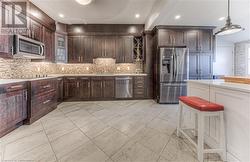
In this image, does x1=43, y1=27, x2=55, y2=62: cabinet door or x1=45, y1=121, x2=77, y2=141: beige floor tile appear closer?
x1=45, y1=121, x2=77, y2=141: beige floor tile

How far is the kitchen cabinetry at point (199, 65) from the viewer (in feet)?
16.9

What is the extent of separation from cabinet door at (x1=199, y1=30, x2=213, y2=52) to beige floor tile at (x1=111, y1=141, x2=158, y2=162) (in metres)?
4.36

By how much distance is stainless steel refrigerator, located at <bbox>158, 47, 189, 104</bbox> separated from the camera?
490cm

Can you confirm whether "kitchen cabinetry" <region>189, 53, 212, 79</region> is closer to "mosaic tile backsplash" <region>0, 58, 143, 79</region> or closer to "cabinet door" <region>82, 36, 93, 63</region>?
"mosaic tile backsplash" <region>0, 58, 143, 79</region>

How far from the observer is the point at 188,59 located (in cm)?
496

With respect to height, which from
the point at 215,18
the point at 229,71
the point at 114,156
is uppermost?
the point at 215,18

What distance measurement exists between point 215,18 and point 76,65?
4953mm

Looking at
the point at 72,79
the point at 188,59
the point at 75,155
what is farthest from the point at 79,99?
the point at 188,59

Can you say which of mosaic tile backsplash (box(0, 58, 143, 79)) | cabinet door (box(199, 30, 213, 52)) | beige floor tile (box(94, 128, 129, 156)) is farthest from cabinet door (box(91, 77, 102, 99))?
cabinet door (box(199, 30, 213, 52))

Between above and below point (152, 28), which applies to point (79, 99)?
below

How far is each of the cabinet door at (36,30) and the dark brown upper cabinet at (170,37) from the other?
3.65m

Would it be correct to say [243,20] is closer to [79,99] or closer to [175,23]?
[175,23]

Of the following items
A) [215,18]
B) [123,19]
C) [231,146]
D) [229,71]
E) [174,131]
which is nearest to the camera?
[231,146]

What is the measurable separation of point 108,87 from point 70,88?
53.2 inches
